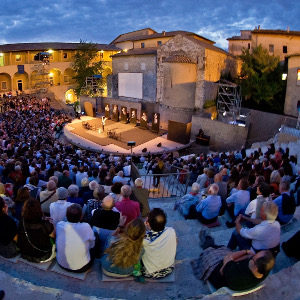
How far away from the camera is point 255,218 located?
18.7 ft

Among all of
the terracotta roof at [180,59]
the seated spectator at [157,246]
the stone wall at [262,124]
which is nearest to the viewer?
the seated spectator at [157,246]

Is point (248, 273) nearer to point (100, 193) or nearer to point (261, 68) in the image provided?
point (100, 193)

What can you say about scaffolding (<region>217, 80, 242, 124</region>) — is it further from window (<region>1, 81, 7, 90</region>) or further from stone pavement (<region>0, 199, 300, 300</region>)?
window (<region>1, 81, 7, 90</region>)

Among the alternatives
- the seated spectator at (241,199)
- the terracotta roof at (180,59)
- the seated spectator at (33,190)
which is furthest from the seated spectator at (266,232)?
the terracotta roof at (180,59)

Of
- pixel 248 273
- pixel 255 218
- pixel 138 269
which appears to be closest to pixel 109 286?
pixel 138 269

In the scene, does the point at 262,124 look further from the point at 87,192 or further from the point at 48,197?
the point at 48,197

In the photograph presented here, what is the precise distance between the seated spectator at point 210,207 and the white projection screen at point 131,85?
95.7 ft

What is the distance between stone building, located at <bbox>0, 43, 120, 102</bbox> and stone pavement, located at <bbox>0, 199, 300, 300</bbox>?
4265 centimetres

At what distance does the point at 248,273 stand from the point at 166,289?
4.66 ft

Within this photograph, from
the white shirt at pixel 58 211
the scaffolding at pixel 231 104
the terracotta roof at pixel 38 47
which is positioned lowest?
the white shirt at pixel 58 211

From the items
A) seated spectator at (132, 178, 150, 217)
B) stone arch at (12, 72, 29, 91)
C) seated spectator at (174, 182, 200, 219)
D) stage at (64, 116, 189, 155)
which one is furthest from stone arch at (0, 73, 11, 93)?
seated spectator at (174, 182, 200, 219)

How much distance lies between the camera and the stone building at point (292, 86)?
23812mm

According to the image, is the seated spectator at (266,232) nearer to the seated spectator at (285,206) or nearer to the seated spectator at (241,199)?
the seated spectator at (285,206)

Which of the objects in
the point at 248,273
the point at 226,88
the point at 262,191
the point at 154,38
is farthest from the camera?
the point at 154,38
